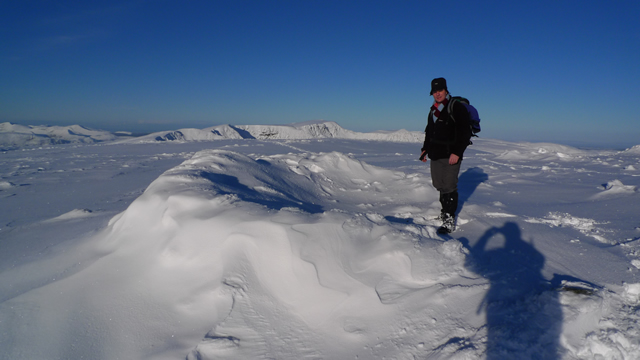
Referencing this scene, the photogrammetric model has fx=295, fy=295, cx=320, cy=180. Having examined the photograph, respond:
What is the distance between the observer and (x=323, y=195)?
202 inches

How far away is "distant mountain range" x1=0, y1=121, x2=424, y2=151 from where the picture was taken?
3494cm

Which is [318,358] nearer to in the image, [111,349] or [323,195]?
[111,349]

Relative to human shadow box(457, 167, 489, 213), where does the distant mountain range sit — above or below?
above

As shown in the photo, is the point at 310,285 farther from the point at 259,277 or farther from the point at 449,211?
the point at 449,211

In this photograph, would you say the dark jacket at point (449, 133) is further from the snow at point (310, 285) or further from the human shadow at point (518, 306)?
the human shadow at point (518, 306)

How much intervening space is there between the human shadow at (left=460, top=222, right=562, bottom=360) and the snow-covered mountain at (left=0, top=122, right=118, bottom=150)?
2931cm

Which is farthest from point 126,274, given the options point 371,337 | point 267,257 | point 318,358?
point 371,337

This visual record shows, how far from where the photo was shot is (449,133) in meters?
3.19

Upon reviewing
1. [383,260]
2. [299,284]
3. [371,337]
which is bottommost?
[371,337]

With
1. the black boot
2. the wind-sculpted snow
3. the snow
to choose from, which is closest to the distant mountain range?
the snow

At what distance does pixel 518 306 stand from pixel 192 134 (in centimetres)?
6686

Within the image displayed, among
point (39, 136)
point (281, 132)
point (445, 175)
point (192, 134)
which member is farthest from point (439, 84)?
point (281, 132)

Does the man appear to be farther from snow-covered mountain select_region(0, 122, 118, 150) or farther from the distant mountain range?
the distant mountain range

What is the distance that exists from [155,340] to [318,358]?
3.40 ft
